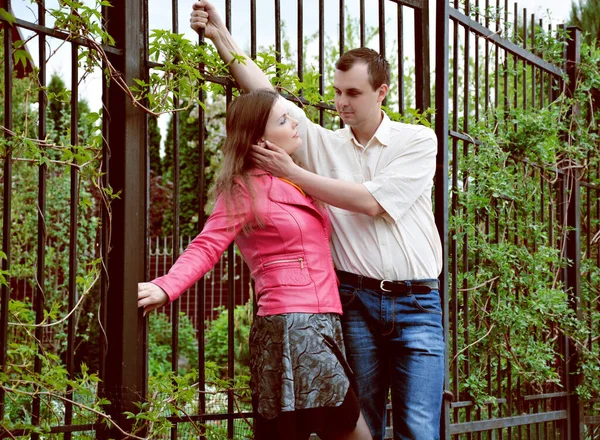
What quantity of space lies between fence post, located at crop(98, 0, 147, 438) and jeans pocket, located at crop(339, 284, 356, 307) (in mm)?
781

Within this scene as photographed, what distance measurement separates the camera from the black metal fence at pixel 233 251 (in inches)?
111

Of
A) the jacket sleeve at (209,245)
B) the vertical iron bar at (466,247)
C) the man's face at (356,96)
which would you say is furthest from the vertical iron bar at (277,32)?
the vertical iron bar at (466,247)

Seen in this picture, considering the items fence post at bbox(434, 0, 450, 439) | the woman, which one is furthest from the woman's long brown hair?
fence post at bbox(434, 0, 450, 439)

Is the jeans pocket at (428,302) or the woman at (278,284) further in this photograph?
the jeans pocket at (428,302)

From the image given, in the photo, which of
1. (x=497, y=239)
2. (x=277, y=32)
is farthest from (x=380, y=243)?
(x=497, y=239)

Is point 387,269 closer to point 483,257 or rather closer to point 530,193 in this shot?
point 483,257

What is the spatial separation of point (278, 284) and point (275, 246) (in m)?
0.14

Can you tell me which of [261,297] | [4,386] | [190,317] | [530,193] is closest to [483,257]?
[530,193]

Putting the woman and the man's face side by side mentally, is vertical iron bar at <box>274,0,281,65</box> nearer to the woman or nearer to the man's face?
the man's face

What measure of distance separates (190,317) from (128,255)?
35.2 feet

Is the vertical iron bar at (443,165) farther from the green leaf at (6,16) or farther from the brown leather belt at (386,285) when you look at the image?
the green leaf at (6,16)

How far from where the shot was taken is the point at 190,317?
13.5 metres

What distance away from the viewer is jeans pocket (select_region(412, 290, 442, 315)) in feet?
10.1

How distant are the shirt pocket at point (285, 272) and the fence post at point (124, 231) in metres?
0.53
